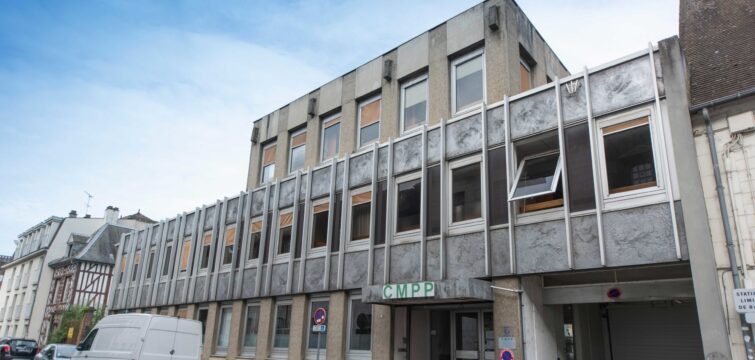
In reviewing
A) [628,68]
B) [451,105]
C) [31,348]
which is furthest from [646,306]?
[31,348]

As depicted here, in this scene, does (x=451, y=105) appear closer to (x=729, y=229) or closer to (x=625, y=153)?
(x=625, y=153)

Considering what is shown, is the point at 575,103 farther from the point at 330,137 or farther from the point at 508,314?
the point at 330,137

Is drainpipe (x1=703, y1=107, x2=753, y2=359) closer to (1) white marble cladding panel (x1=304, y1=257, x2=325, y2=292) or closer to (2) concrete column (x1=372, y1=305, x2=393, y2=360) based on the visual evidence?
(2) concrete column (x1=372, y1=305, x2=393, y2=360)

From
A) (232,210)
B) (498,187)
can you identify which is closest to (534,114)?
(498,187)

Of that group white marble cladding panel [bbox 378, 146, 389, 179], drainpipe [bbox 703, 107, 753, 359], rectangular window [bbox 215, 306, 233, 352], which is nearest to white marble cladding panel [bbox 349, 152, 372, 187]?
white marble cladding panel [bbox 378, 146, 389, 179]

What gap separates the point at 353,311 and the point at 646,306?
7375 mm

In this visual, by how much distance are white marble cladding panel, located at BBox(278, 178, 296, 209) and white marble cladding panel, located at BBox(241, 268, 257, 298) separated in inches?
97.3

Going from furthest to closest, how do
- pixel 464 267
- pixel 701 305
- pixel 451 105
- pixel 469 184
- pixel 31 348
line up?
pixel 31 348, pixel 451 105, pixel 469 184, pixel 464 267, pixel 701 305

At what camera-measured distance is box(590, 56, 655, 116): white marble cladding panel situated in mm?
9852

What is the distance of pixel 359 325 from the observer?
1401 cm

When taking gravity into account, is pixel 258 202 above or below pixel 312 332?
above

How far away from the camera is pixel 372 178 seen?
14.5 metres

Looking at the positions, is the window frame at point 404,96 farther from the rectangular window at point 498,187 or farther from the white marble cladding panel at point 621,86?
the white marble cladding panel at point 621,86

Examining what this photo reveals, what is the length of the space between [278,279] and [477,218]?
24.8 feet
